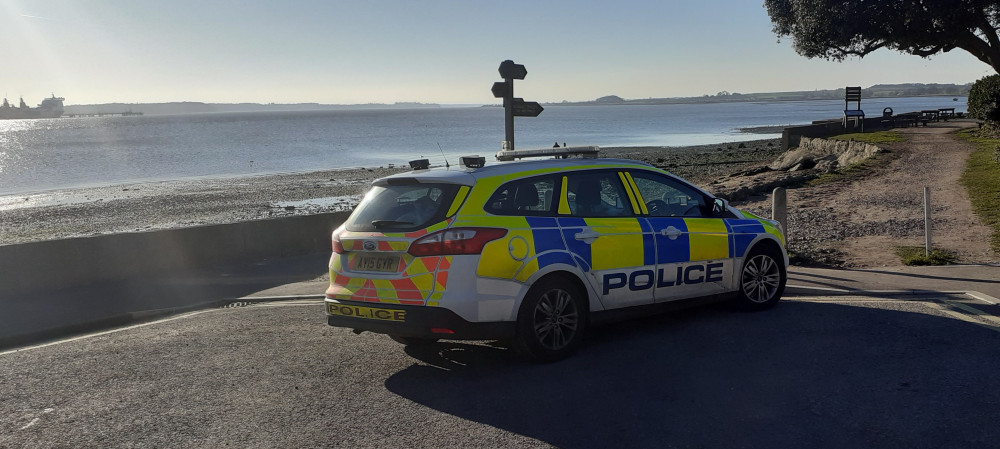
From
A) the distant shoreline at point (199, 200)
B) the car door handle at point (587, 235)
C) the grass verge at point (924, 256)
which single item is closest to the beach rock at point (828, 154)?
the distant shoreline at point (199, 200)

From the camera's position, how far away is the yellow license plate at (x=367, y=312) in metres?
6.40

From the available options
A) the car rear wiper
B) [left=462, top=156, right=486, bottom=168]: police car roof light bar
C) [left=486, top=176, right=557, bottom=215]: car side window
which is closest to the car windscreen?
the car rear wiper

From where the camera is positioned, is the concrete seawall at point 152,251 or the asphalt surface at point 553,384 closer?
the asphalt surface at point 553,384

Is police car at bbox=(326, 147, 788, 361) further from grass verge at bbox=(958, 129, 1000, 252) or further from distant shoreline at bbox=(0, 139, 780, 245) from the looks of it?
distant shoreline at bbox=(0, 139, 780, 245)

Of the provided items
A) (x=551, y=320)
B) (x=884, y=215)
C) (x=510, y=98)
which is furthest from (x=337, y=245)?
(x=884, y=215)

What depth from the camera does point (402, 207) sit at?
6.67 m

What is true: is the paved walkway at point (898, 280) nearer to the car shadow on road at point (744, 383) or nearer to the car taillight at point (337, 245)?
the car shadow on road at point (744, 383)

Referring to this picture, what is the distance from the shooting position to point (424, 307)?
20.7ft

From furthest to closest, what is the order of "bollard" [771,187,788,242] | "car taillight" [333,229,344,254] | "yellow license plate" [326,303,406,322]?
"bollard" [771,187,788,242]
"car taillight" [333,229,344,254]
"yellow license plate" [326,303,406,322]

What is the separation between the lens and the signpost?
11.3 m

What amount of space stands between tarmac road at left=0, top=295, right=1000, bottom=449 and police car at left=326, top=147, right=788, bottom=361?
1.24ft

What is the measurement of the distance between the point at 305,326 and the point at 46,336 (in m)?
2.56

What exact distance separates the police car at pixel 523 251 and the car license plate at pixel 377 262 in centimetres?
1

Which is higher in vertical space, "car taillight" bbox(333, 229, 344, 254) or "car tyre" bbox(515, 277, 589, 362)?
"car taillight" bbox(333, 229, 344, 254)
